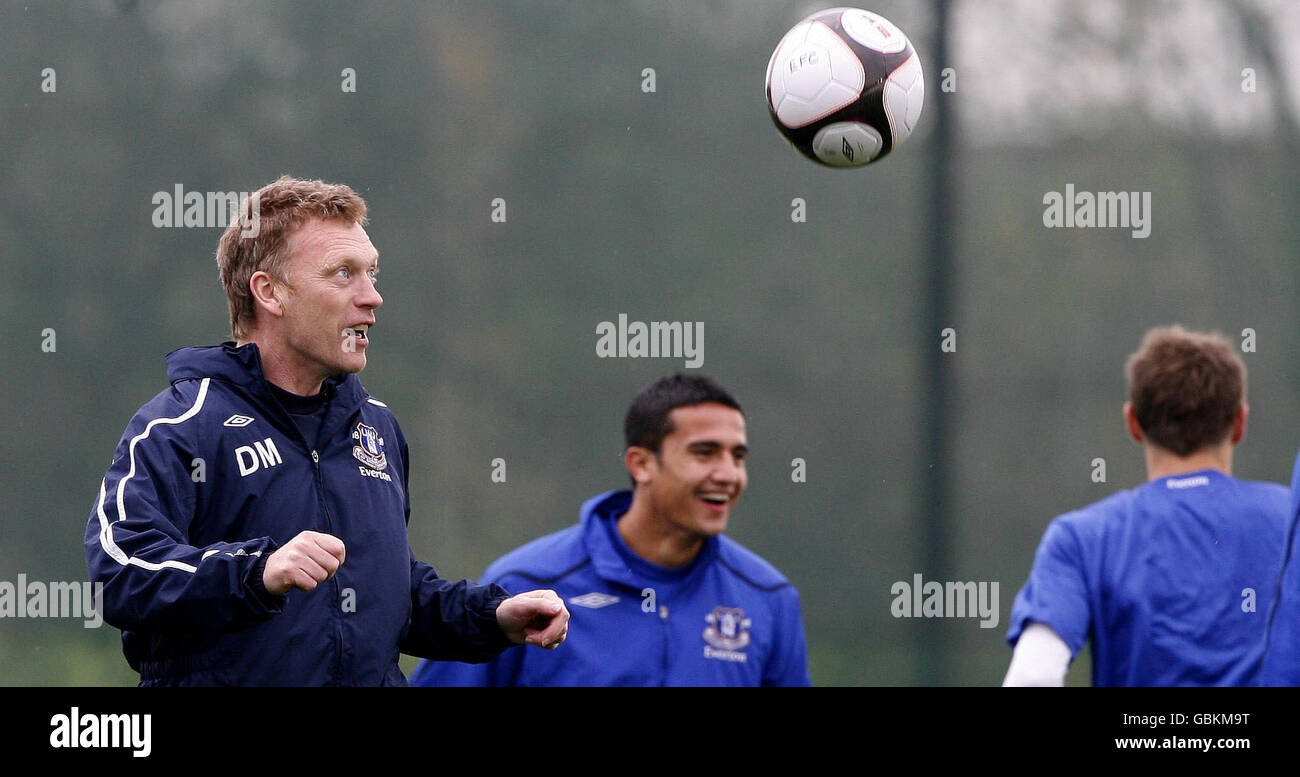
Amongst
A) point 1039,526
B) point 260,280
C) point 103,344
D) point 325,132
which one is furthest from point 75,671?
point 1039,526

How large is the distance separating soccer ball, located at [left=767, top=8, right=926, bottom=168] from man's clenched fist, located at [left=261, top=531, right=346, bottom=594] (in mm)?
2465

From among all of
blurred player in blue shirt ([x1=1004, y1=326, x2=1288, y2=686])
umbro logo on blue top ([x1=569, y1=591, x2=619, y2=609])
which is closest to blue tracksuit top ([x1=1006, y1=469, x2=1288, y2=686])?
blurred player in blue shirt ([x1=1004, y1=326, x2=1288, y2=686])

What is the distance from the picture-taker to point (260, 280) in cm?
317

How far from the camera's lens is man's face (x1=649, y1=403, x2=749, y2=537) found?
482cm

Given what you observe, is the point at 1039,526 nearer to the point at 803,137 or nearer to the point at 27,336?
the point at 803,137

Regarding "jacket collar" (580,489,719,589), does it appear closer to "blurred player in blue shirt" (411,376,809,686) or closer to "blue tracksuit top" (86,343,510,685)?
"blurred player in blue shirt" (411,376,809,686)

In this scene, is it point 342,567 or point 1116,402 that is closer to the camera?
point 342,567

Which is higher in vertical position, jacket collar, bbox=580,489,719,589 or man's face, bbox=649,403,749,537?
man's face, bbox=649,403,749,537

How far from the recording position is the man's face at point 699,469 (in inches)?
190

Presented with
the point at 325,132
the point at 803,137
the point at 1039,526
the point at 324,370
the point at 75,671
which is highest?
the point at 325,132

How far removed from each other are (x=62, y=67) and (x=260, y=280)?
192 inches

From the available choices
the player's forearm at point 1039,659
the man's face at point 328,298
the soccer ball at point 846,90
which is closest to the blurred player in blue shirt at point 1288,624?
the player's forearm at point 1039,659

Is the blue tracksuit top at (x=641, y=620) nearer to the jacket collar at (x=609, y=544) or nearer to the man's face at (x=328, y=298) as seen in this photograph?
the jacket collar at (x=609, y=544)

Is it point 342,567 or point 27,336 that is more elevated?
point 27,336
